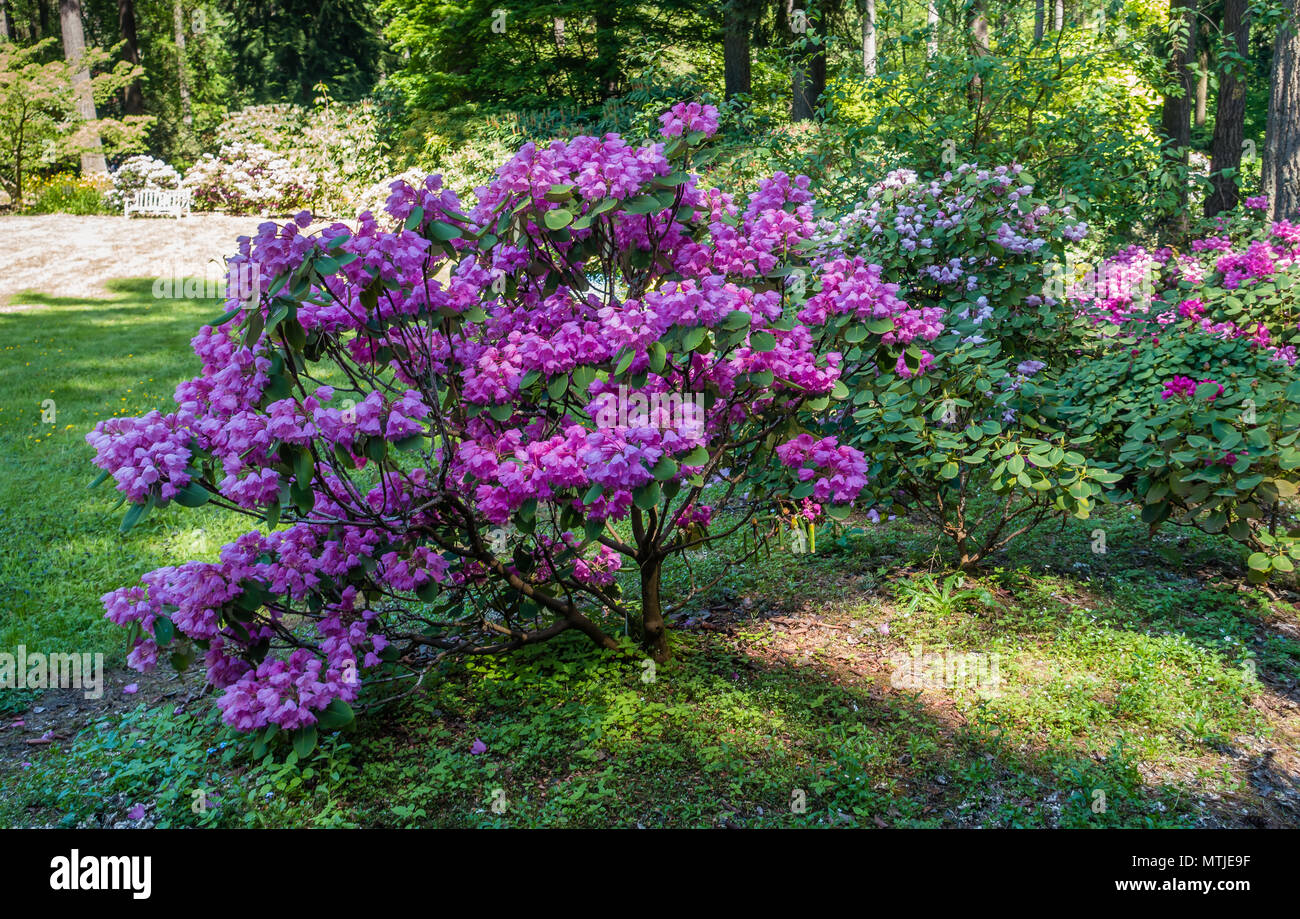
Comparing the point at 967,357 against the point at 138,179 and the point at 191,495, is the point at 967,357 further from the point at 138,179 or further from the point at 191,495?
the point at 138,179

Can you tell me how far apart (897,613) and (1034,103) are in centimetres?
475

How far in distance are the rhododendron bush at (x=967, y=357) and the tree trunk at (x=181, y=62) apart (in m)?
28.6

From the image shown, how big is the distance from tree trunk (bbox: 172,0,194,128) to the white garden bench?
15917 mm

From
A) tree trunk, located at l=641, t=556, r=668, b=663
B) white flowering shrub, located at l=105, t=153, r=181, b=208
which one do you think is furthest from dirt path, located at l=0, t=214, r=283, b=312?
tree trunk, located at l=641, t=556, r=668, b=663

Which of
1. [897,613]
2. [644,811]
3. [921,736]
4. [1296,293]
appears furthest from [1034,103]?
[644,811]

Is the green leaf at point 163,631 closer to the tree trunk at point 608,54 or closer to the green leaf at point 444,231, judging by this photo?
the green leaf at point 444,231

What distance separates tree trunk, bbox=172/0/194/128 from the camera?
1132 inches

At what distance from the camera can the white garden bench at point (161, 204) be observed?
45.9 feet

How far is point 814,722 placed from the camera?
3217 millimetres

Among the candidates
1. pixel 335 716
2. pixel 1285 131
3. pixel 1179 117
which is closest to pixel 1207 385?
pixel 335 716

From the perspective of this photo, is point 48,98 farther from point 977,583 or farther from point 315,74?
point 977,583

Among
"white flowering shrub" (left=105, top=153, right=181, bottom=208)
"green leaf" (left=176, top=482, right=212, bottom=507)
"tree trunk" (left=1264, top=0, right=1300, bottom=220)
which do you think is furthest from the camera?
"white flowering shrub" (left=105, top=153, right=181, bottom=208)

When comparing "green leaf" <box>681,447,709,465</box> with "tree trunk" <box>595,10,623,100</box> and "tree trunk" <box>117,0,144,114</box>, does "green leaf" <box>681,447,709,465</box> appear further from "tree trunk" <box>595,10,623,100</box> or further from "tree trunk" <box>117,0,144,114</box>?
"tree trunk" <box>117,0,144,114</box>

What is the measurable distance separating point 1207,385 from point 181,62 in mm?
32568
